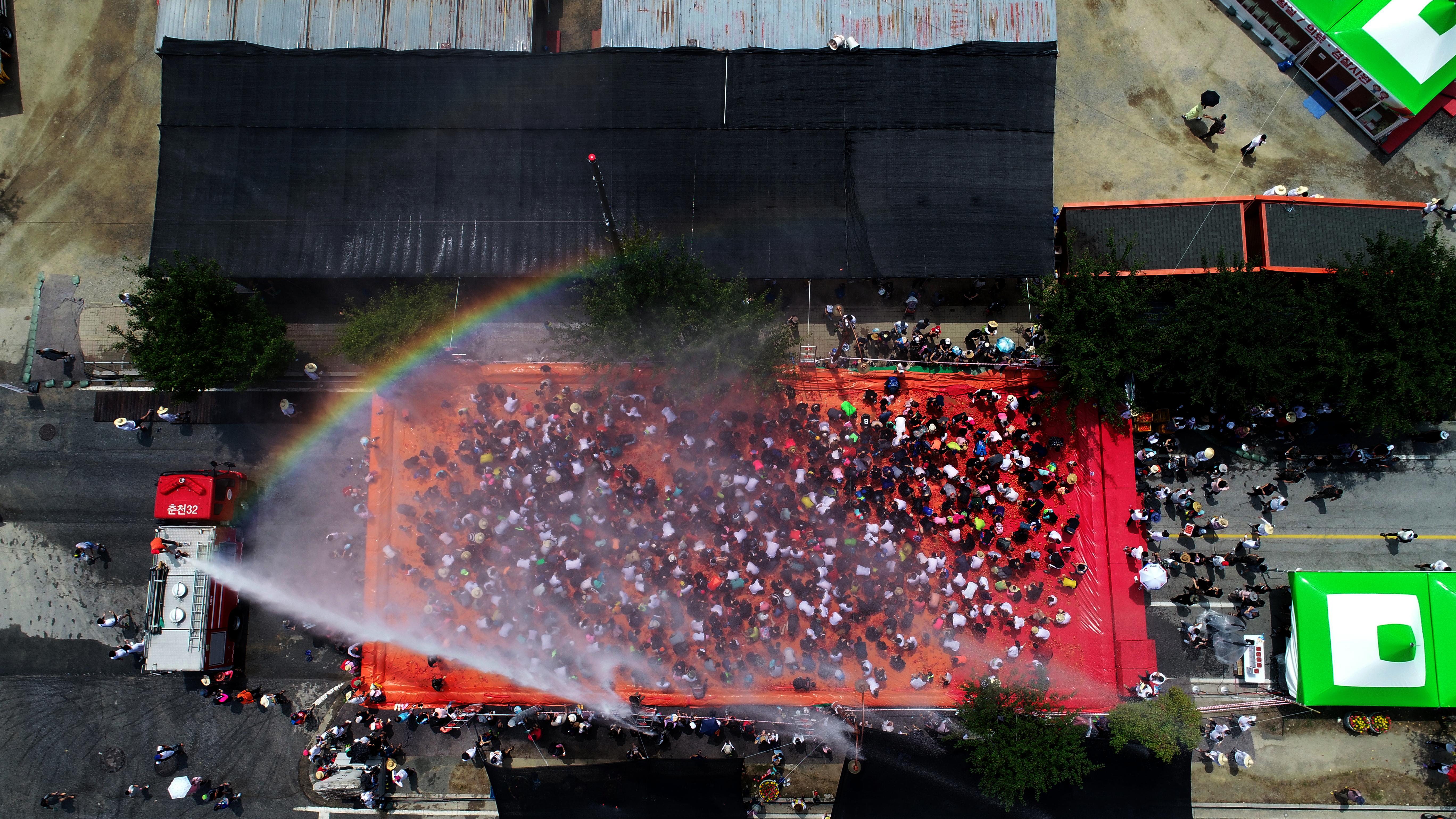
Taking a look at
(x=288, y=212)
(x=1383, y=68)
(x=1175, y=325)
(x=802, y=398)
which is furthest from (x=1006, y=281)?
(x=288, y=212)

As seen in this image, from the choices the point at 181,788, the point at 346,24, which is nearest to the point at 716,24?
the point at 346,24

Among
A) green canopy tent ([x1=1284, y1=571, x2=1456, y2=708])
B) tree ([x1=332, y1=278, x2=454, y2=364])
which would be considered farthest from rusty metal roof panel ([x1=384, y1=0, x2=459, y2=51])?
green canopy tent ([x1=1284, y1=571, x2=1456, y2=708])

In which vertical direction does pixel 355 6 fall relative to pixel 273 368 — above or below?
above

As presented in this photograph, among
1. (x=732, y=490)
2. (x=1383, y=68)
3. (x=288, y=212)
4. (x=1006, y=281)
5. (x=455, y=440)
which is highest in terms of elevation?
(x=1383, y=68)

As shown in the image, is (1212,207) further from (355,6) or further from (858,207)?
(355,6)

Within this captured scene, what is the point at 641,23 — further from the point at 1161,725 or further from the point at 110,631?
the point at 1161,725

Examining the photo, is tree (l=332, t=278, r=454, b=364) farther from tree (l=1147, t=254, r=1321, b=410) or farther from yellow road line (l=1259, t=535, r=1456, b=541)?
yellow road line (l=1259, t=535, r=1456, b=541)

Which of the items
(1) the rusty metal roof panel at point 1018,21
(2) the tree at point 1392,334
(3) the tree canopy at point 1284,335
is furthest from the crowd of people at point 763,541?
(1) the rusty metal roof panel at point 1018,21
